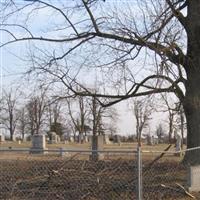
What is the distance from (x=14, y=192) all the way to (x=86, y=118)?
6292 centimetres

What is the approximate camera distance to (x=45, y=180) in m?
12.3

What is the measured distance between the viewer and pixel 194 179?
12.2m

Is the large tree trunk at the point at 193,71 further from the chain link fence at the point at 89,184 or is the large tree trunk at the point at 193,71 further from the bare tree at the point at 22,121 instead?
the bare tree at the point at 22,121

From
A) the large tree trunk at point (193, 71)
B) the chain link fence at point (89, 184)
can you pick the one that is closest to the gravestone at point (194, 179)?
the chain link fence at point (89, 184)

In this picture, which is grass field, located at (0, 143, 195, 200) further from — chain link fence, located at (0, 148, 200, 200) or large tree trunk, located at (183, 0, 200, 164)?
large tree trunk, located at (183, 0, 200, 164)

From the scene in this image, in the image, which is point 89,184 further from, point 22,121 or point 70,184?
point 22,121

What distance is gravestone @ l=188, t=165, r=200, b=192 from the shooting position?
12062 millimetres

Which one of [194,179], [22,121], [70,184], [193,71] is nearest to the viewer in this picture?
[70,184]

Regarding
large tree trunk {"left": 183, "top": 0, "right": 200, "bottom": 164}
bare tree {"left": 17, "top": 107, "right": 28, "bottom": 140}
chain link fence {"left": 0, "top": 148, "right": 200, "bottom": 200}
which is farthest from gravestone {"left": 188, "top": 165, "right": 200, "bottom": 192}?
bare tree {"left": 17, "top": 107, "right": 28, "bottom": 140}

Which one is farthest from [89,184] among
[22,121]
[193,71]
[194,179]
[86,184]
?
[22,121]

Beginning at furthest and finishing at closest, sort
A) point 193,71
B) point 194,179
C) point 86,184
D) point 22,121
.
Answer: point 22,121 → point 193,71 → point 194,179 → point 86,184

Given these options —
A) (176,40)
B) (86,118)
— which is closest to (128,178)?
(176,40)

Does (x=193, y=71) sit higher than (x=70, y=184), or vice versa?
(x=193, y=71)

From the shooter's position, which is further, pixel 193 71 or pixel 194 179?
pixel 193 71
